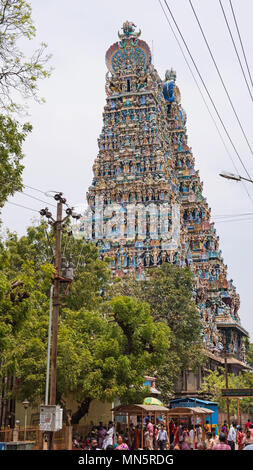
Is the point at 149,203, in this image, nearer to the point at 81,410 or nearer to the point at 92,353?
the point at 92,353

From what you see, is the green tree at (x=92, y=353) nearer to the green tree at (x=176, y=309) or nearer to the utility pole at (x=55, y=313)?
the utility pole at (x=55, y=313)

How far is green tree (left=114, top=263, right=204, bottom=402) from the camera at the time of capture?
142 ft

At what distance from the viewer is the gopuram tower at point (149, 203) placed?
56.1 m

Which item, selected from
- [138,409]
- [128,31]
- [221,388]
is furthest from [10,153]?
[128,31]

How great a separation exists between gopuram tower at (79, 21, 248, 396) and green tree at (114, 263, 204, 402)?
4342 mm

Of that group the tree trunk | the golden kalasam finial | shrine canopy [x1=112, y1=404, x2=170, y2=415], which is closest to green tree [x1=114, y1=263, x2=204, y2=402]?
the tree trunk

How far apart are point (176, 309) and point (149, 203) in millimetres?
15786

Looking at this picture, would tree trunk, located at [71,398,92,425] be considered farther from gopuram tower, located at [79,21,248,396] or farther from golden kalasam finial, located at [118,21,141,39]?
golden kalasam finial, located at [118,21,141,39]

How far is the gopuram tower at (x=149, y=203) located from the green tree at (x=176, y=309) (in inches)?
171

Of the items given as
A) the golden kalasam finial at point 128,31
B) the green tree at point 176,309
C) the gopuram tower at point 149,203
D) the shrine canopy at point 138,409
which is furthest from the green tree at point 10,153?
the golden kalasam finial at point 128,31

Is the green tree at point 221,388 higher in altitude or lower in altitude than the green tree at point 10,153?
lower
